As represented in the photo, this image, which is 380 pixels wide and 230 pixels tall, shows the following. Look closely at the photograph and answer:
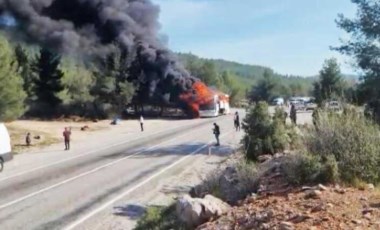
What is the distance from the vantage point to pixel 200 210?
7488 millimetres

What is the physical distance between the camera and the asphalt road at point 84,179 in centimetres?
1352

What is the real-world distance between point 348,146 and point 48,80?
56.8 meters

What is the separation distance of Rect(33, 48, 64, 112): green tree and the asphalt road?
2778cm

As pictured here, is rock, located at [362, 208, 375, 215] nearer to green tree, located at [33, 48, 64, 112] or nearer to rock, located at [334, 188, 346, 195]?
rock, located at [334, 188, 346, 195]

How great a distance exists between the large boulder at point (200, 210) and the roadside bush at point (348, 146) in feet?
5.58

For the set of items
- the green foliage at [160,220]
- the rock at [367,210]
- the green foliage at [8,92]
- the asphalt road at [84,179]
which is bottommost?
the asphalt road at [84,179]

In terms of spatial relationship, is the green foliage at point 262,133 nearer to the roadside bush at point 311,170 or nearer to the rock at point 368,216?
→ the roadside bush at point 311,170

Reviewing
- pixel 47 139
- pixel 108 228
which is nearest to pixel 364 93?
pixel 108 228

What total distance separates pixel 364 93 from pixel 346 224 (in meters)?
19.6

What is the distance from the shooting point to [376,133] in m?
8.21

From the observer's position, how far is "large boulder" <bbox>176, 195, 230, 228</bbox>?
24.3 ft

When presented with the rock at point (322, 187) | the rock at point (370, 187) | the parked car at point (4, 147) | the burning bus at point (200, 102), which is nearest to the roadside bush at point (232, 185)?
the rock at point (322, 187)

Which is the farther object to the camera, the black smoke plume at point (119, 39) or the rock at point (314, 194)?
the black smoke plume at point (119, 39)

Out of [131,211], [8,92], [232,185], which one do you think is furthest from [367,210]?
[8,92]
